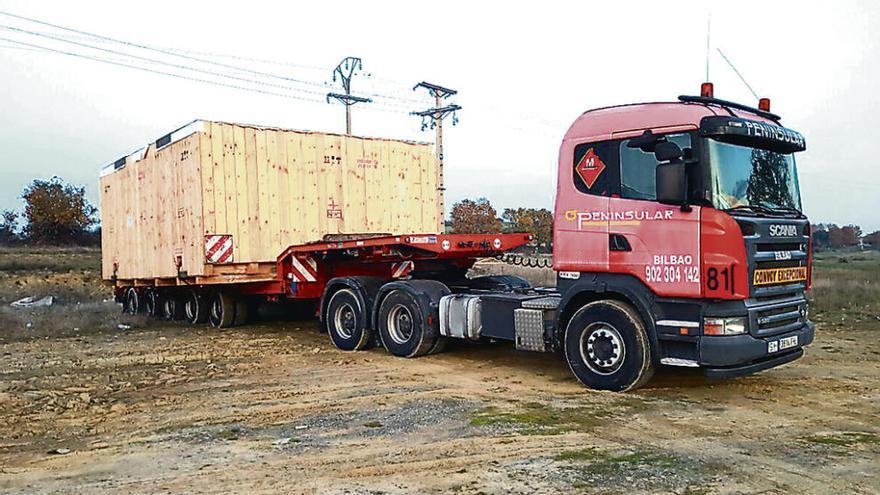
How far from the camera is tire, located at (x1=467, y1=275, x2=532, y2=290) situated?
10.3 metres

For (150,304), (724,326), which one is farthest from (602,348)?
(150,304)

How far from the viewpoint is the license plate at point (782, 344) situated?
22.6 feet

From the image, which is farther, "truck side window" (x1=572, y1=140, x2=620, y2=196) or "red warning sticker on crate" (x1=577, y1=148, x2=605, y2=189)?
"red warning sticker on crate" (x1=577, y1=148, x2=605, y2=189)

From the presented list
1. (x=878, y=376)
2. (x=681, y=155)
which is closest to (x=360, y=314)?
(x=681, y=155)

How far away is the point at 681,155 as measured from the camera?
21.8ft

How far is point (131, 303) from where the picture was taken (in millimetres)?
18438

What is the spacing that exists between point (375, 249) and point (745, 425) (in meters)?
5.59

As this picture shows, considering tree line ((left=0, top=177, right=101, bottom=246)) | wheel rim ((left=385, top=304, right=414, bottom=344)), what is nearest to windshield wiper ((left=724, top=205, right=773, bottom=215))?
wheel rim ((left=385, top=304, right=414, bottom=344))

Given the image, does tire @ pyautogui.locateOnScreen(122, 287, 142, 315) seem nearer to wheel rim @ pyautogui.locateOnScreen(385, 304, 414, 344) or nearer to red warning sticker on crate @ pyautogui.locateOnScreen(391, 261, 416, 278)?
red warning sticker on crate @ pyautogui.locateOnScreen(391, 261, 416, 278)

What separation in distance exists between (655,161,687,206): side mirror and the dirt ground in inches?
76.5

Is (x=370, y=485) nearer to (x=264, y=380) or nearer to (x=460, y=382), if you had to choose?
(x=460, y=382)

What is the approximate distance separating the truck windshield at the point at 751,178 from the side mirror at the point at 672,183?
11.6 inches

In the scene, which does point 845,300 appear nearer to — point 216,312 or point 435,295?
point 435,295

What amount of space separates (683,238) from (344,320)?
5633 millimetres
